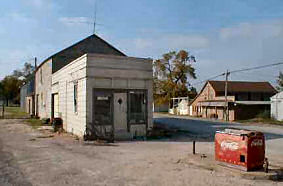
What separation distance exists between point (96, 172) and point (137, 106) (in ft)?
28.5

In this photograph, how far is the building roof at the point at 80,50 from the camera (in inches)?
1136

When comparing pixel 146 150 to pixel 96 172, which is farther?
pixel 146 150

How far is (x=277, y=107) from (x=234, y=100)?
19.4ft

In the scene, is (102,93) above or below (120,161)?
above

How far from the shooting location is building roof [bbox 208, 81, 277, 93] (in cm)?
5406

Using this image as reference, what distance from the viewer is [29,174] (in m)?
8.51

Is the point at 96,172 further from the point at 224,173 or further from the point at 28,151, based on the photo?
the point at 28,151

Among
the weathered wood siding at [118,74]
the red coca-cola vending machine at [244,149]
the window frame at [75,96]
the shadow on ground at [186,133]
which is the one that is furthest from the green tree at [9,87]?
the red coca-cola vending machine at [244,149]

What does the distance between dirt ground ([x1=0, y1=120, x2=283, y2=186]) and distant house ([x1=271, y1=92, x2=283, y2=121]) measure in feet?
85.9

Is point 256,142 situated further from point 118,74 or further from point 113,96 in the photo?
point 118,74

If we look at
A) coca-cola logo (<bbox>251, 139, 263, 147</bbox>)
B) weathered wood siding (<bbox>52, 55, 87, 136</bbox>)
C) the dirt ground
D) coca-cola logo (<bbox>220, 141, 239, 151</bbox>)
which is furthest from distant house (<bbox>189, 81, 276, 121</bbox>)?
coca-cola logo (<bbox>251, 139, 263, 147</bbox>)

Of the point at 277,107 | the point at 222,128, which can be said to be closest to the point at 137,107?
the point at 222,128

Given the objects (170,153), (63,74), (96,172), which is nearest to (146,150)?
(170,153)

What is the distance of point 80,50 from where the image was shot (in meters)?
29.5
